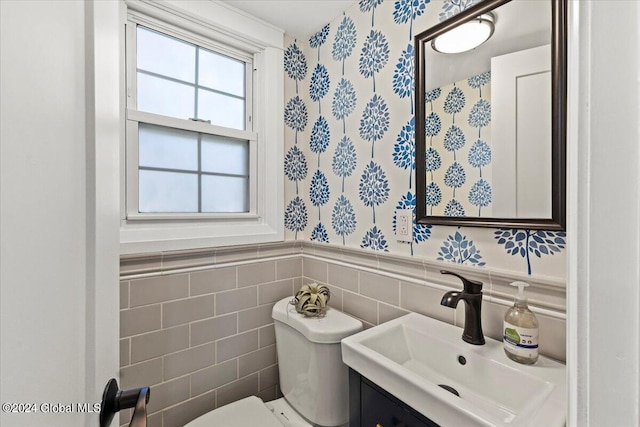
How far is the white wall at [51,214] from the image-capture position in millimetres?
229

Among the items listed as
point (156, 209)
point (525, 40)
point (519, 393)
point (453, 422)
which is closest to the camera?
point (453, 422)

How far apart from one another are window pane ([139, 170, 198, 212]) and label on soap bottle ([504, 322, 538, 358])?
1.34m

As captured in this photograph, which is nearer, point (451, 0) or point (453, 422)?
point (453, 422)

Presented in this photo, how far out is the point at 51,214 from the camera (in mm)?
282

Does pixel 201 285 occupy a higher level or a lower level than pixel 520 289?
lower

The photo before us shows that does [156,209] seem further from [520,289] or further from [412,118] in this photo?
[520,289]

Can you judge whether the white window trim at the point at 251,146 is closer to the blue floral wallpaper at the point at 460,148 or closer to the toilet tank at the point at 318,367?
the toilet tank at the point at 318,367

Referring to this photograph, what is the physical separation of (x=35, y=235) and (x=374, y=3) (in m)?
1.50

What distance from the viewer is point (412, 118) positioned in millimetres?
1148

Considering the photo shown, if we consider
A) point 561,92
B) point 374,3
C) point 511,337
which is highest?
point 374,3

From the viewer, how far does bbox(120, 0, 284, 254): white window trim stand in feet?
3.93

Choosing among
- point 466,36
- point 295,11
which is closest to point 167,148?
point 295,11

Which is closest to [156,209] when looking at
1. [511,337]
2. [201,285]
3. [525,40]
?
[201,285]

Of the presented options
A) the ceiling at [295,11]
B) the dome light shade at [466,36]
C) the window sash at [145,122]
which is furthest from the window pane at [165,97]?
the dome light shade at [466,36]
